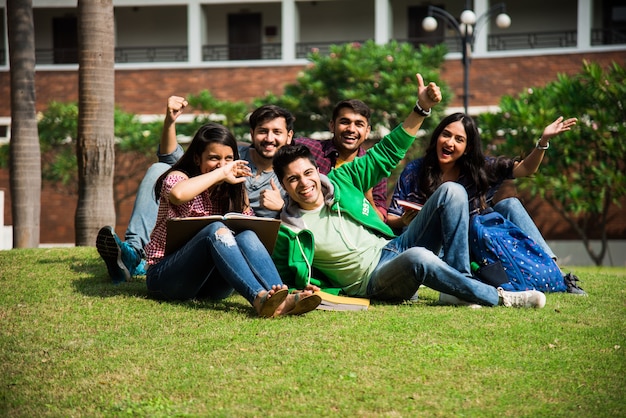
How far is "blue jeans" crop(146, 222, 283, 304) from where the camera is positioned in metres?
5.30

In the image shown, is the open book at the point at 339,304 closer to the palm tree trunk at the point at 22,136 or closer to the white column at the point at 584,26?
the palm tree trunk at the point at 22,136

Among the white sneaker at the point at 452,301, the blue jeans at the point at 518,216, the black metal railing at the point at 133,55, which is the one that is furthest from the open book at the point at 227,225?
the black metal railing at the point at 133,55

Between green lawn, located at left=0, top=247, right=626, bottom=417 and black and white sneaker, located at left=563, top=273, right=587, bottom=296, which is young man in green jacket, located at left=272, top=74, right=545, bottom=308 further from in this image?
black and white sneaker, located at left=563, top=273, right=587, bottom=296

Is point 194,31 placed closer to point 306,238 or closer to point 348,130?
point 348,130

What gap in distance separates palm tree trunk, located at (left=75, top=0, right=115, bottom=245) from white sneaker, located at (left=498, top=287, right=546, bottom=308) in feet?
15.4

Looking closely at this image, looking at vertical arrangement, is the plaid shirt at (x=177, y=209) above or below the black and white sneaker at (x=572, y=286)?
above

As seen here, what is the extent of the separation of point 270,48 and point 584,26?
28.3 ft

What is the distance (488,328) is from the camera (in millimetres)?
5242

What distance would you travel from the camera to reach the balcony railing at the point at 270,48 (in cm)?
2266

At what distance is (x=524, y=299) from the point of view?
19.3 ft

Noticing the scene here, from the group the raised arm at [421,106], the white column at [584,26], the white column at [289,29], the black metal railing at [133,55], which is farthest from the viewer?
the black metal railing at [133,55]

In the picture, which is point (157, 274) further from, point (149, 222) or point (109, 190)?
point (109, 190)

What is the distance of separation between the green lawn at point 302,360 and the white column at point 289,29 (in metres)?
17.0

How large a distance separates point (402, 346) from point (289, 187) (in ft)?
4.73
